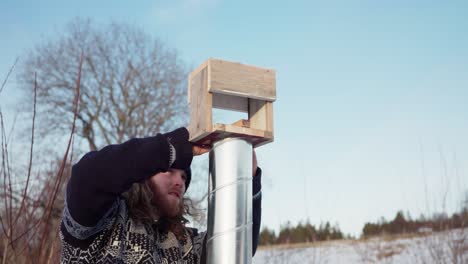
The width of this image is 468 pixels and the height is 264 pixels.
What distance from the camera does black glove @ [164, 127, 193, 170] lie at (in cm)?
181

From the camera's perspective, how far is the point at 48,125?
53.9ft

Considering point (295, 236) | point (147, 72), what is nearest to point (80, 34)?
point (147, 72)

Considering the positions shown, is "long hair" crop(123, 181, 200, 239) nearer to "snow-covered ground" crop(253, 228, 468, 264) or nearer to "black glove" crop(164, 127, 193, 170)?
"black glove" crop(164, 127, 193, 170)

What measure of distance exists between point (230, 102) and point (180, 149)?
29 cm

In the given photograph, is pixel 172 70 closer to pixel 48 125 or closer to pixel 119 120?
pixel 119 120

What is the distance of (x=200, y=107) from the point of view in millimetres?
1800

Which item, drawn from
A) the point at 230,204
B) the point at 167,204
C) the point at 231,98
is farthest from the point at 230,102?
the point at 167,204

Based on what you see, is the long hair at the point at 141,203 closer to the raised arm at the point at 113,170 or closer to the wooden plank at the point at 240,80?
the raised arm at the point at 113,170

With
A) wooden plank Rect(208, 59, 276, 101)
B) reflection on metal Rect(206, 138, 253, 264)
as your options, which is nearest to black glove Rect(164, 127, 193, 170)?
reflection on metal Rect(206, 138, 253, 264)

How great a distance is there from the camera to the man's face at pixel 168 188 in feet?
7.25

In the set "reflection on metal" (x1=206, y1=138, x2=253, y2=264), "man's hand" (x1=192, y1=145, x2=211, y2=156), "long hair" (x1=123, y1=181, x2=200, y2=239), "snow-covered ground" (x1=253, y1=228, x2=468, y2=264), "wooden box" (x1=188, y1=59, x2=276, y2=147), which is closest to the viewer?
"reflection on metal" (x1=206, y1=138, x2=253, y2=264)

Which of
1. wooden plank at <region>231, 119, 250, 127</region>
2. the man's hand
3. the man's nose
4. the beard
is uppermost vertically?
wooden plank at <region>231, 119, 250, 127</region>

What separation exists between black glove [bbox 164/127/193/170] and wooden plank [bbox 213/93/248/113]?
175 mm

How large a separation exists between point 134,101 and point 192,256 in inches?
606
